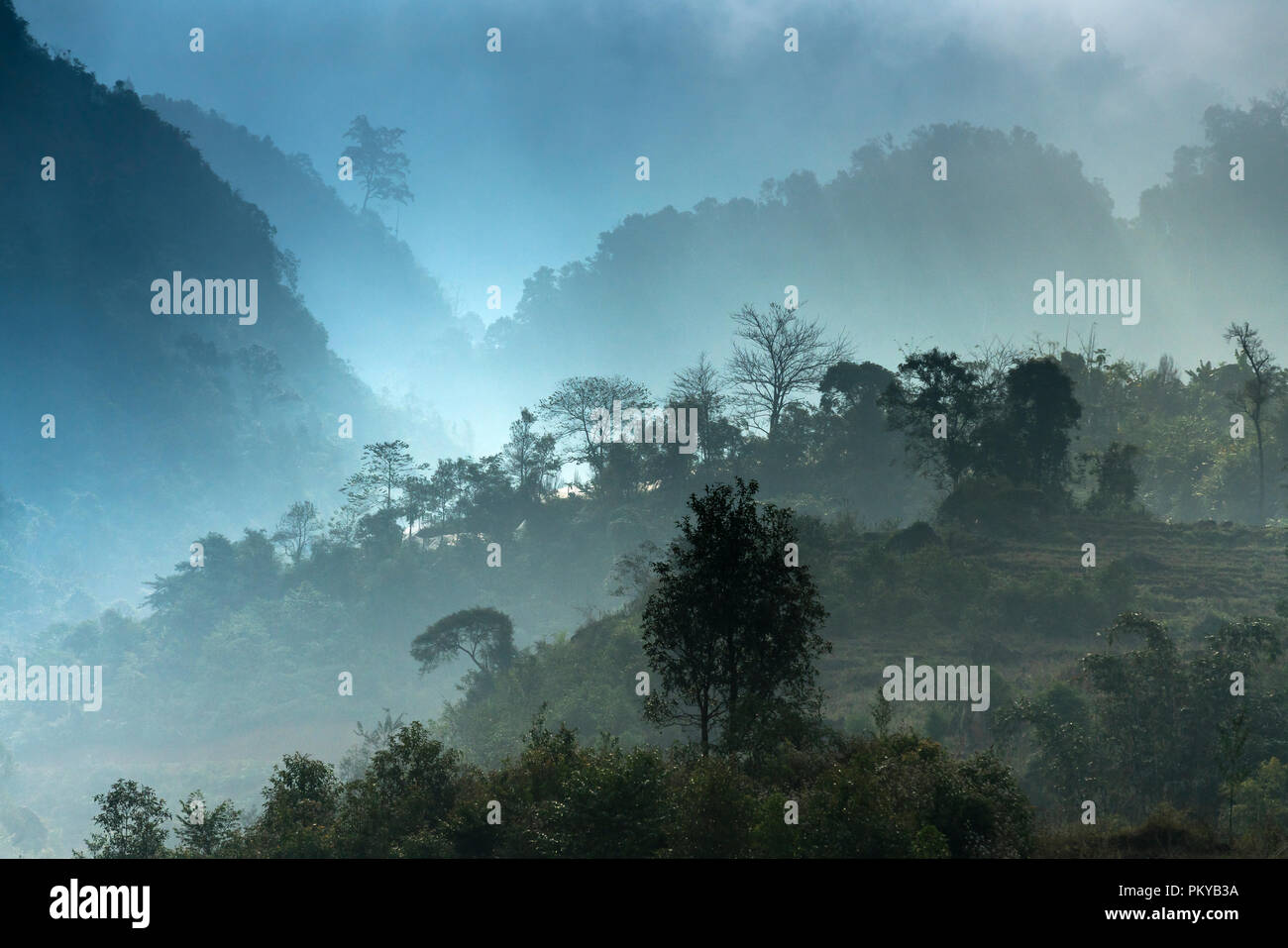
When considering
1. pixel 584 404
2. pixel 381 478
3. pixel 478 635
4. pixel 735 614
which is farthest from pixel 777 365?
pixel 735 614

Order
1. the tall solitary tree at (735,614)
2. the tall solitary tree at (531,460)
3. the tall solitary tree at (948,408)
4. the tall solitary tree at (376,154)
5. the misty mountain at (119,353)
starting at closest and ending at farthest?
the tall solitary tree at (735,614) → the tall solitary tree at (948,408) → the tall solitary tree at (531,460) → the misty mountain at (119,353) → the tall solitary tree at (376,154)

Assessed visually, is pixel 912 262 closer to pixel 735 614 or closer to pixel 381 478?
pixel 381 478

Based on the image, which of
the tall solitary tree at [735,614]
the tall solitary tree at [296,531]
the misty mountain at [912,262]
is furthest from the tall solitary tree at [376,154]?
the tall solitary tree at [735,614]

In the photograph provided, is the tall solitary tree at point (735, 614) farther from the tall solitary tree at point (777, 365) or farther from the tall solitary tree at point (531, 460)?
the tall solitary tree at point (531, 460)

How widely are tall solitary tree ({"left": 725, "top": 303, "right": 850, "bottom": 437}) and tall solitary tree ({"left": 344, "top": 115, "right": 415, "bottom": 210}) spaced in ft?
470

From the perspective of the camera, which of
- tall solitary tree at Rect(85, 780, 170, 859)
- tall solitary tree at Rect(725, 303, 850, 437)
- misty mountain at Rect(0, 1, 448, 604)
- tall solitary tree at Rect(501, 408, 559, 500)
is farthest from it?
misty mountain at Rect(0, 1, 448, 604)

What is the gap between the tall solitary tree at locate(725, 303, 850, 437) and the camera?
66.1 metres

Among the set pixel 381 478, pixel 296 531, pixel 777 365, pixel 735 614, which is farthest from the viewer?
pixel 296 531

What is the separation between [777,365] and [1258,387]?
103 feet

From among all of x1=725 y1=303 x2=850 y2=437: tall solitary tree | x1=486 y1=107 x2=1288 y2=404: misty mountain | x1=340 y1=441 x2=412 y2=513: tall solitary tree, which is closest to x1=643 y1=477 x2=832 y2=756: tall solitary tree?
x1=725 y1=303 x2=850 y2=437: tall solitary tree

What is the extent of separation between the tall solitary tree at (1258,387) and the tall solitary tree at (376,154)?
550 ft

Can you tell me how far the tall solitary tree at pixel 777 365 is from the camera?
217 ft

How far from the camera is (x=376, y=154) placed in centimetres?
18850

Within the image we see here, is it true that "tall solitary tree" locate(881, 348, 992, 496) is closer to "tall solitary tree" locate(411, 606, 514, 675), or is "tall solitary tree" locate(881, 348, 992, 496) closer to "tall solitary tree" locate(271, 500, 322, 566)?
"tall solitary tree" locate(411, 606, 514, 675)
